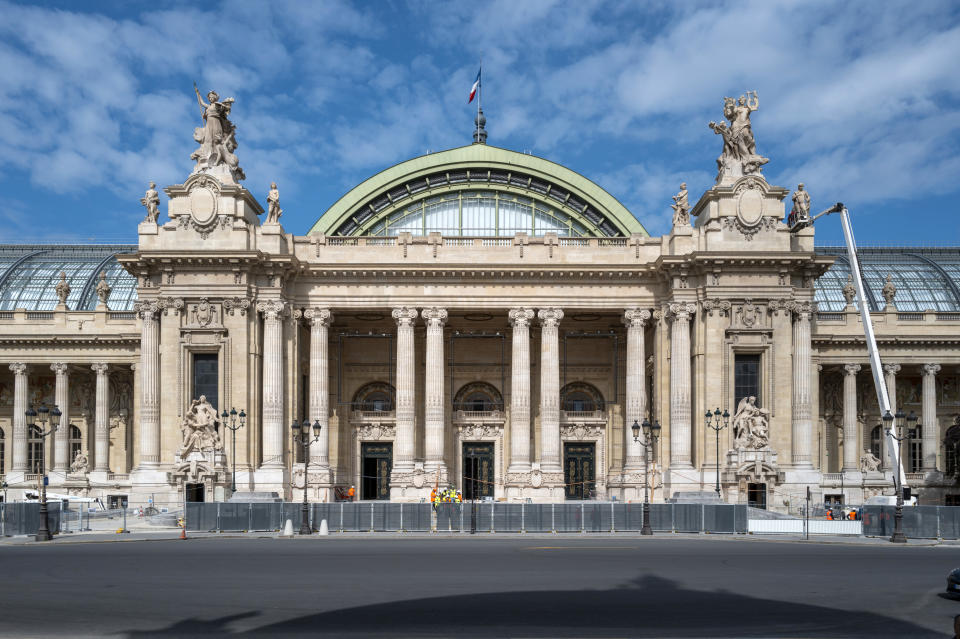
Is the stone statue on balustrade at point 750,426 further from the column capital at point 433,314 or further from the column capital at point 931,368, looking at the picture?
the column capital at point 433,314

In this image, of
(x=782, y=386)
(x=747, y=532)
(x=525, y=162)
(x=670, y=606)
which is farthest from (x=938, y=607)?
(x=525, y=162)

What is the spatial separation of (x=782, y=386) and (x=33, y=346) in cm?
4777

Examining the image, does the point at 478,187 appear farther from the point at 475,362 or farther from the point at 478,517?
the point at 478,517

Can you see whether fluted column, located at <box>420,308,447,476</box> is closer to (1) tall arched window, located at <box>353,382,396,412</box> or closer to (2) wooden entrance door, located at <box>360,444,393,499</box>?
(2) wooden entrance door, located at <box>360,444,393,499</box>

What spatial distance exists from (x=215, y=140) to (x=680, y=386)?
97.3 ft

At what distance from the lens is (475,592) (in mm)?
21656

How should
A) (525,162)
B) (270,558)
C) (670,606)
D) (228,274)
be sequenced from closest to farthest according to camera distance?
(670,606), (270,558), (228,274), (525,162)

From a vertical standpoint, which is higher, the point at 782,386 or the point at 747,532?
the point at 782,386

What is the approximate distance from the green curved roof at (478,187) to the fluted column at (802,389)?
1716 centimetres

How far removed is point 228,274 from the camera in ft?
182

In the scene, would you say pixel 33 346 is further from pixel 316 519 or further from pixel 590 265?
pixel 590 265

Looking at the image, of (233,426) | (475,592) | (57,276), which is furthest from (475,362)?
(475,592)

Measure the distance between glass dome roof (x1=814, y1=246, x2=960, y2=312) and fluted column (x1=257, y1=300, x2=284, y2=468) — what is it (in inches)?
1618

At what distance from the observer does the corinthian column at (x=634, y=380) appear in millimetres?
58219
